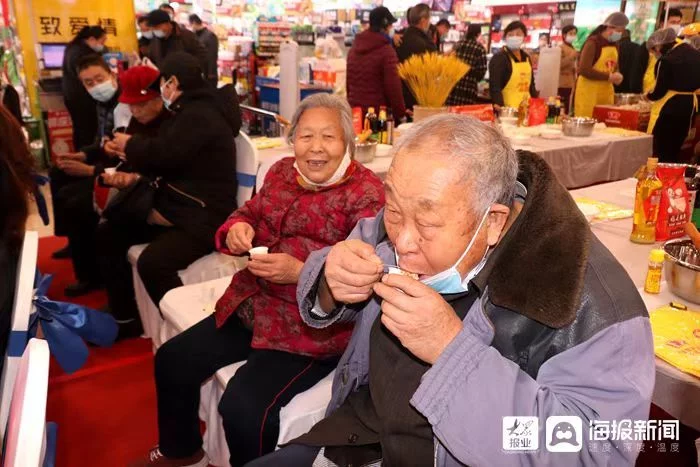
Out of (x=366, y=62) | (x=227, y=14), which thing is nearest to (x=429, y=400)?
(x=366, y=62)

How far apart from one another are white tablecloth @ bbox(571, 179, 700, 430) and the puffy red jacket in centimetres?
260

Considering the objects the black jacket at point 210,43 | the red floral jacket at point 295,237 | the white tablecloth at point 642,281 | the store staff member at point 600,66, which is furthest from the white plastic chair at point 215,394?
the black jacket at point 210,43

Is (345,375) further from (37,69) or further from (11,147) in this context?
(37,69)

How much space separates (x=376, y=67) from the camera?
5176 mm

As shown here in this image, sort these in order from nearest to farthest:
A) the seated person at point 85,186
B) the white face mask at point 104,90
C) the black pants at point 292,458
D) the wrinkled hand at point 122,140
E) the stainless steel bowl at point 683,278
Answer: the black pants at point 292,458 → the stainless steel bowl at point 683,278 → the wrinkled hand at point 122,140 → the seated person at point 85,186 → the white face mask at point 104,90

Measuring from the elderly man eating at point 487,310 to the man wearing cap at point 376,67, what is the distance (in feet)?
13.0

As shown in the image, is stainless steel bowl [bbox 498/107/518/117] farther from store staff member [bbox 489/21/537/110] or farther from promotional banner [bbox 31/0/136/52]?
promotional banner [bbox 31/0/136/52]

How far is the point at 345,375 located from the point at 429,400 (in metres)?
0.52

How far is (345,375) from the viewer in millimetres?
1535

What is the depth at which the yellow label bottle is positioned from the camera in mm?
1694

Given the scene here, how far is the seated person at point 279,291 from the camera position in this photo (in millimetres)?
1830

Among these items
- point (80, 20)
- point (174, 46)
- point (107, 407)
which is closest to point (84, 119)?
point (174, 46)

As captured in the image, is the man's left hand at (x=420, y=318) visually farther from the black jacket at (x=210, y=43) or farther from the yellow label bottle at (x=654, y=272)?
the black jacket at (x=210, y=43)

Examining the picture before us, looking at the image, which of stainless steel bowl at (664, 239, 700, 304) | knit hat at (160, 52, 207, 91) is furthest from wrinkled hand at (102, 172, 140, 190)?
stainless steel bowl at (664, 239, 700, 304)
